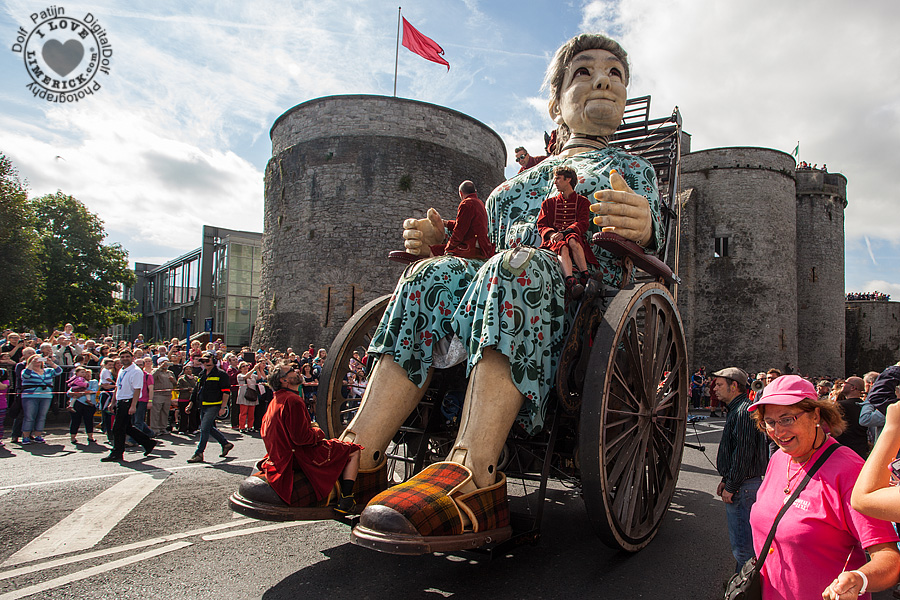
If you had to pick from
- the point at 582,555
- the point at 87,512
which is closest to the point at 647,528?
the point at 582,555

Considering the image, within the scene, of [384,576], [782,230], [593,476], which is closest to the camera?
[593,476]

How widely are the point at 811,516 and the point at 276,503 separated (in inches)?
85.9

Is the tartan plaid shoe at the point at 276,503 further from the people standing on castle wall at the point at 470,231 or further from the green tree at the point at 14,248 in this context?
the green tree at the point at 14,248

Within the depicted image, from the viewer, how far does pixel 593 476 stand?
281cm

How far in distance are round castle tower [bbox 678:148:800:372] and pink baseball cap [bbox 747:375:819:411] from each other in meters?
26.6

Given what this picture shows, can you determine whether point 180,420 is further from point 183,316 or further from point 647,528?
point 183,316

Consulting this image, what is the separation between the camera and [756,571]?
190cm

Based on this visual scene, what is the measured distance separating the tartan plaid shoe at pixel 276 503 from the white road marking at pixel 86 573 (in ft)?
3.04

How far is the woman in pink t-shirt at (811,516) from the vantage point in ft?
5.28

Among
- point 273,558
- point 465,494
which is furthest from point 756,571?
point 273,558

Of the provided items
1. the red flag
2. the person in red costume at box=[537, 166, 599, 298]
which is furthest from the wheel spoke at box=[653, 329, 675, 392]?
the red flag

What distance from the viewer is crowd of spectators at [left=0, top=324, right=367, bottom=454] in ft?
28.7

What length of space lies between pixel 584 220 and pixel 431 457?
5.91 ft

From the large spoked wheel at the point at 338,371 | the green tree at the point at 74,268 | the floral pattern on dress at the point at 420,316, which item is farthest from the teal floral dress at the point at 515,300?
the green tree at the point at 74,268
